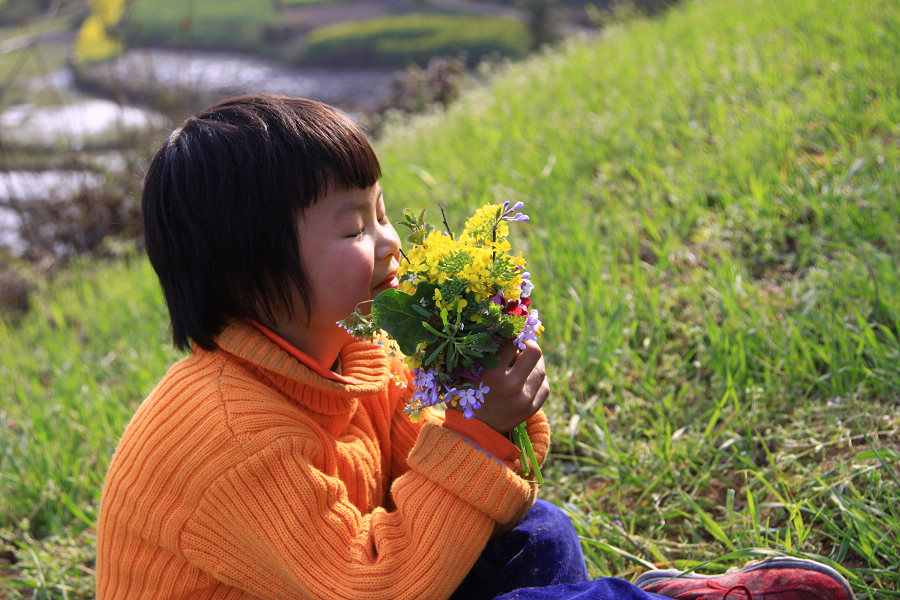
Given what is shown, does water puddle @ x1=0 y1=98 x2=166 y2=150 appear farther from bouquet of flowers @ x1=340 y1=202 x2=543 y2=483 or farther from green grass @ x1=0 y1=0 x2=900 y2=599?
bouquet of flowers @ x1=340 y1=202 x2=543 y2=483

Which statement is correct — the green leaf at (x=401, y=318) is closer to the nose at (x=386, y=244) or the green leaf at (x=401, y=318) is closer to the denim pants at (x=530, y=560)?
the nose at (x=386, y=244)

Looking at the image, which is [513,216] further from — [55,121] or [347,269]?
[55,121]

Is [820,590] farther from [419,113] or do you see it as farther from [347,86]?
[347,86]

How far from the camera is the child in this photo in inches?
53.6

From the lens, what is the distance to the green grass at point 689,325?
6.15 feet

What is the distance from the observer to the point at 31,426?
2.81 meters

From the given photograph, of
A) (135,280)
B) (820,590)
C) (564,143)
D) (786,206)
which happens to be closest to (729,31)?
(564,143)

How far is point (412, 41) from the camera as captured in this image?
1619 centimetres

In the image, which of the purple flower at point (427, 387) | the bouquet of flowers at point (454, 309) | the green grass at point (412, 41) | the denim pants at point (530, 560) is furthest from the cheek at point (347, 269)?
the green grass at point (412, 41)

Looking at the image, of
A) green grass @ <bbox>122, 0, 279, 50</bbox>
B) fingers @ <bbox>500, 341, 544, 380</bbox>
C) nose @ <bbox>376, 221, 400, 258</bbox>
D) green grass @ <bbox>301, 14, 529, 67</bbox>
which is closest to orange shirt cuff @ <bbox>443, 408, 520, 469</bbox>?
fingers @ <bbox>500, 341, 544, 380</bbox>

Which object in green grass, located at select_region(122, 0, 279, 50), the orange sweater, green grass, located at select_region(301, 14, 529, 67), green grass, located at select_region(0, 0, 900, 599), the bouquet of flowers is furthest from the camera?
green grass, located at select_region(122, 0, 279, 50)

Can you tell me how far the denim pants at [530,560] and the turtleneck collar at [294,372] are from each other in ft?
1.43

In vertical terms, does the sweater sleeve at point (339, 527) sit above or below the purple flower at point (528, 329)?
below

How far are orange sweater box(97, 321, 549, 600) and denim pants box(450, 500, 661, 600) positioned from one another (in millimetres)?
163
